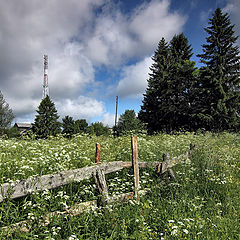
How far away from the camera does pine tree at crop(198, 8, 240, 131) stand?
902 inches

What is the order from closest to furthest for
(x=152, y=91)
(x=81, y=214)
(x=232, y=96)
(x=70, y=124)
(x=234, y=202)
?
(x=81, y=214) → (x=234, y=202) → (x=232, y=96) → (x=152, y=91) → (x=70, y=124)

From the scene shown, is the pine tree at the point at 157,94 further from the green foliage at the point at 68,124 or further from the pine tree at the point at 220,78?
the green foliage at the point at 68,124

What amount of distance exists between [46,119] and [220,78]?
30524 millimetres

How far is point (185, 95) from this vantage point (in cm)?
3183

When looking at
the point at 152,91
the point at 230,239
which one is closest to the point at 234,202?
the point at 230,239

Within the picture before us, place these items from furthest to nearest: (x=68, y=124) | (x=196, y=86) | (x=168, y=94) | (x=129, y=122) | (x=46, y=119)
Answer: (x=68, y=124) < (x=46, y=119) < (x=168, y=94) < (x=196, y=86) < (x=129, y=122)

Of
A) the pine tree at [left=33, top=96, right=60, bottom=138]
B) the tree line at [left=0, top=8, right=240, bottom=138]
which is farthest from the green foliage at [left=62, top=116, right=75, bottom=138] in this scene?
the pine tree at [left=33, top=96, right=60, bottom=138]

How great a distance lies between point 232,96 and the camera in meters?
22.9

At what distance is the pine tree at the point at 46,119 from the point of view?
113 feet

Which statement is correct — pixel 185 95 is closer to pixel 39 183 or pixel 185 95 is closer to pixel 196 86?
pixel 196 86

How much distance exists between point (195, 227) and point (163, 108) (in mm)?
28034

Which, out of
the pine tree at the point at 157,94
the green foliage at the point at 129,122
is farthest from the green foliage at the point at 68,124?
the green foliage at the point at 129,122

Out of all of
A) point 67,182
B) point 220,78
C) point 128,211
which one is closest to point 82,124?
point 220,78

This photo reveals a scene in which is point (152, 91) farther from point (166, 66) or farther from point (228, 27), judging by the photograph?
point (228, 27)
